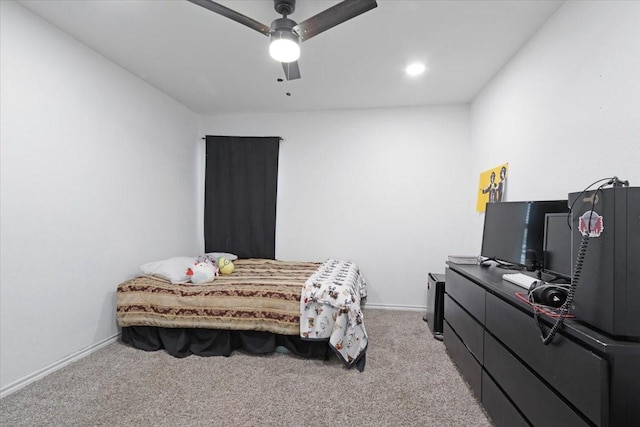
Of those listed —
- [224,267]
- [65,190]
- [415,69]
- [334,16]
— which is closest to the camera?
[334,16]

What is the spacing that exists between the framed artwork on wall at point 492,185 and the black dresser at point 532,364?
0.91 metres

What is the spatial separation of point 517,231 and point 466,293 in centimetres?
56

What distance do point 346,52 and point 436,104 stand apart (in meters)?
1.75

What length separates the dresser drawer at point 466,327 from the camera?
5.92ft

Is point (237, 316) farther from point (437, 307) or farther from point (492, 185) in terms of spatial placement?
point (492, 185)

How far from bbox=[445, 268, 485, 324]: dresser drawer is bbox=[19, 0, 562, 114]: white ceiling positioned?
1.84m

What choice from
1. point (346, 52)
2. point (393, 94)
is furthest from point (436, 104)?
point (346, 52)

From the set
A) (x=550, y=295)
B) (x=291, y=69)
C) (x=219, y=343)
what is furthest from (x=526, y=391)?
(x=291, y=69)

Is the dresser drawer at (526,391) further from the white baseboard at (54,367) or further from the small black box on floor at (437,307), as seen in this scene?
the white baseboard at (54,367)

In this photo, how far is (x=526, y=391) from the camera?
1278 millimetres

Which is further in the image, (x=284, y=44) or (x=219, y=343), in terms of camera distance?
(x=219, y=343)

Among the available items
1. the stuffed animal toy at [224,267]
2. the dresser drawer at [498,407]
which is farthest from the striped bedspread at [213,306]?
the dresser drawer at [498,407]

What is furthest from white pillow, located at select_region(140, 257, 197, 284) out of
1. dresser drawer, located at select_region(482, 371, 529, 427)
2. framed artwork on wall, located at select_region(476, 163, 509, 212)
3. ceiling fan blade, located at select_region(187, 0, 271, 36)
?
framed artwork on wall, located at select_region(476, 163, 509, 212)

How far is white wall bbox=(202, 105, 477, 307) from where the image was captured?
3.72m
